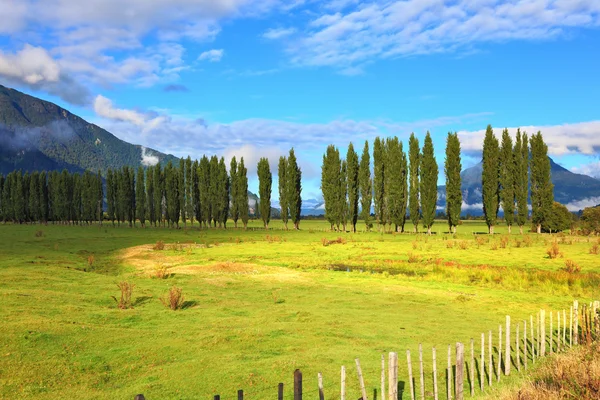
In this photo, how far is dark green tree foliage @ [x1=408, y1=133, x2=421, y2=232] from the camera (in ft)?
235

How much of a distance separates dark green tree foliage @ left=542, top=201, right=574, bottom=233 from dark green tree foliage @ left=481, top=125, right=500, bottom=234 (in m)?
7.92

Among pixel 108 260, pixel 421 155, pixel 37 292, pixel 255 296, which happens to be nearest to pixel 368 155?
pixel 421 155

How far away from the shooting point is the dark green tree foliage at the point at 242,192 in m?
90.5

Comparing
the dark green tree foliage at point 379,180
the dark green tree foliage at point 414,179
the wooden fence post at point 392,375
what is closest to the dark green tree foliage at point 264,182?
the dark green tree foliage at point 379,180

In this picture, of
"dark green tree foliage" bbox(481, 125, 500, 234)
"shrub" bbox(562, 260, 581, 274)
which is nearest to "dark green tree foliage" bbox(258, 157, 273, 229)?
"dark green tree foliage" bbox(481, 125, 500, 234)

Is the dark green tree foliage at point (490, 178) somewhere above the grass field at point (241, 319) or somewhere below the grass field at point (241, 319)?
above

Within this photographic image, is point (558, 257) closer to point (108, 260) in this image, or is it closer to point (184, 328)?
point (184, 328)

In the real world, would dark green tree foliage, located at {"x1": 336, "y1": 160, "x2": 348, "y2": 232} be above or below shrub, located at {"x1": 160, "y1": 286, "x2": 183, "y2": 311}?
above

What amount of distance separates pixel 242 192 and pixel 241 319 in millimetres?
77771

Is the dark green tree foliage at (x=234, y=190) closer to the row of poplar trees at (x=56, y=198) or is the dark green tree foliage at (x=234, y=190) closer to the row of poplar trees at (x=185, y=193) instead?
the row of poplar trees at (x=185, y=193)

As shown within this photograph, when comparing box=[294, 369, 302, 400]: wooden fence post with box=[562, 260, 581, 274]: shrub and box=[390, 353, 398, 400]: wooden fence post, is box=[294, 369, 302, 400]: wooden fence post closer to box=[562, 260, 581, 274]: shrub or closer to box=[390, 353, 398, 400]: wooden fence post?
box=[390, 353, 398, 400]: wooden fence post

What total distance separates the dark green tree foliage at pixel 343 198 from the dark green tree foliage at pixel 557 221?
32.4m

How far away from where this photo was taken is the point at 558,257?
3459 centimetres

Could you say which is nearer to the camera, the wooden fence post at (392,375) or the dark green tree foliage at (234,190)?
the wooden fence post at (392,375)
